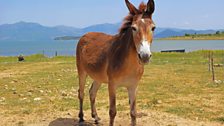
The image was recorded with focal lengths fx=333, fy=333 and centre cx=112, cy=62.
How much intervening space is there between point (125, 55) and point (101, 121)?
3.13 metres

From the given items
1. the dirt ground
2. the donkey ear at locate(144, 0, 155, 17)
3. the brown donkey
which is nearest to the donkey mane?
the brown donkey

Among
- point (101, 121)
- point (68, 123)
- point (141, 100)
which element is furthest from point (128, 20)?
point (141, 100)

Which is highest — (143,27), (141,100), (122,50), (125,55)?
(143,27)

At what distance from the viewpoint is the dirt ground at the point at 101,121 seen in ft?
30.5

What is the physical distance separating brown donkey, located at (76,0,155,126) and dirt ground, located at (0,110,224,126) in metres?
0.45

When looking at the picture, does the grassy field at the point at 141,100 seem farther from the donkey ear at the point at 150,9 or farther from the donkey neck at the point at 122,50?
the donkey ear at the point at 150,9

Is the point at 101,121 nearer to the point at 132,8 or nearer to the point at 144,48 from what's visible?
the point at 132,8

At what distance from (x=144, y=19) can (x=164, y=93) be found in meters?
8.59

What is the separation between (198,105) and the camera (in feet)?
38.3

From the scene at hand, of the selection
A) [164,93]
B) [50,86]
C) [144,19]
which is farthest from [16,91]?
[144,19]

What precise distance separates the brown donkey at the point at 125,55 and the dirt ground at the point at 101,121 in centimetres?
45

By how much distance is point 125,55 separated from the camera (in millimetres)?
7070

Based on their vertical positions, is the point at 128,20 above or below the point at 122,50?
above

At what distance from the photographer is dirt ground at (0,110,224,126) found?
9.28m
